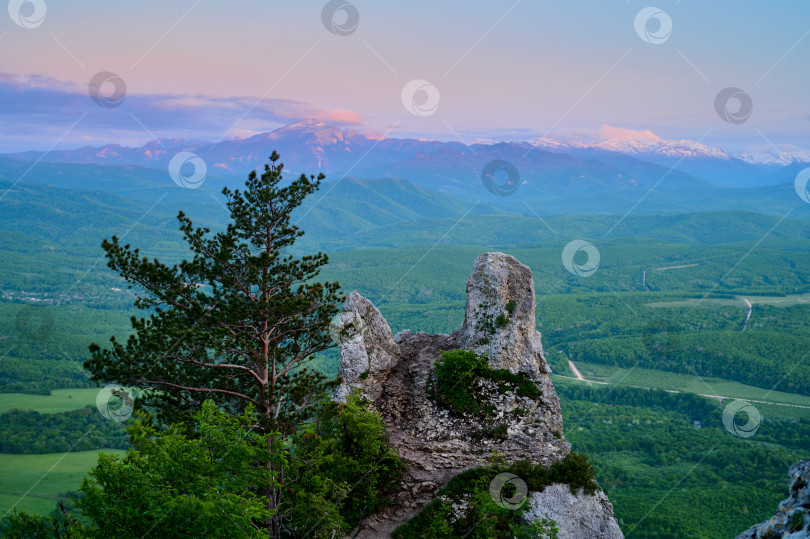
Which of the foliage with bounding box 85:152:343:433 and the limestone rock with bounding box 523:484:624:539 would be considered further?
the foliage with bounding box 85:152:343:433

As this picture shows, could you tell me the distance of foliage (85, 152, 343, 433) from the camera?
19859 millimetres

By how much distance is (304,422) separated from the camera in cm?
2180

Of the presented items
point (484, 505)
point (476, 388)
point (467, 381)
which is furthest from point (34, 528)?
point (476, 388)

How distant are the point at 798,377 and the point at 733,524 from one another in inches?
2893

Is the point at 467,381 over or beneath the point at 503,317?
beneath

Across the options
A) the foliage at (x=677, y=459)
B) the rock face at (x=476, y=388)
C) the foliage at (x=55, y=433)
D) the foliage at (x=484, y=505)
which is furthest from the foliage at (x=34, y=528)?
the foliage at (x=55, y=433)

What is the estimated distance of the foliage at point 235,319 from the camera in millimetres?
19859

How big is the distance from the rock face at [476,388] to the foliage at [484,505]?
739mm

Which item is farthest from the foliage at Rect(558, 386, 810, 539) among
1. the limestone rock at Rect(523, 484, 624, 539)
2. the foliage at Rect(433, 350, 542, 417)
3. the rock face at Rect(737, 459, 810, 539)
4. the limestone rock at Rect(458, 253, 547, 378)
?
the rock face at Rect(737, 459, 810, 539)

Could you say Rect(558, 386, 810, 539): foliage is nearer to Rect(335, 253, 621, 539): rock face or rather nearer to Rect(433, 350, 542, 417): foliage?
Rect(335, 253, 621, 539): rock face

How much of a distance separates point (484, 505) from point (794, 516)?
12.0 meters

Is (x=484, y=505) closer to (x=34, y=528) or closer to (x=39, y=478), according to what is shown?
(x=34, y=528)

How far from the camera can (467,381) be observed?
980 inches

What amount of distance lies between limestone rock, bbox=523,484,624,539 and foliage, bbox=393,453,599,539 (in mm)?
268
